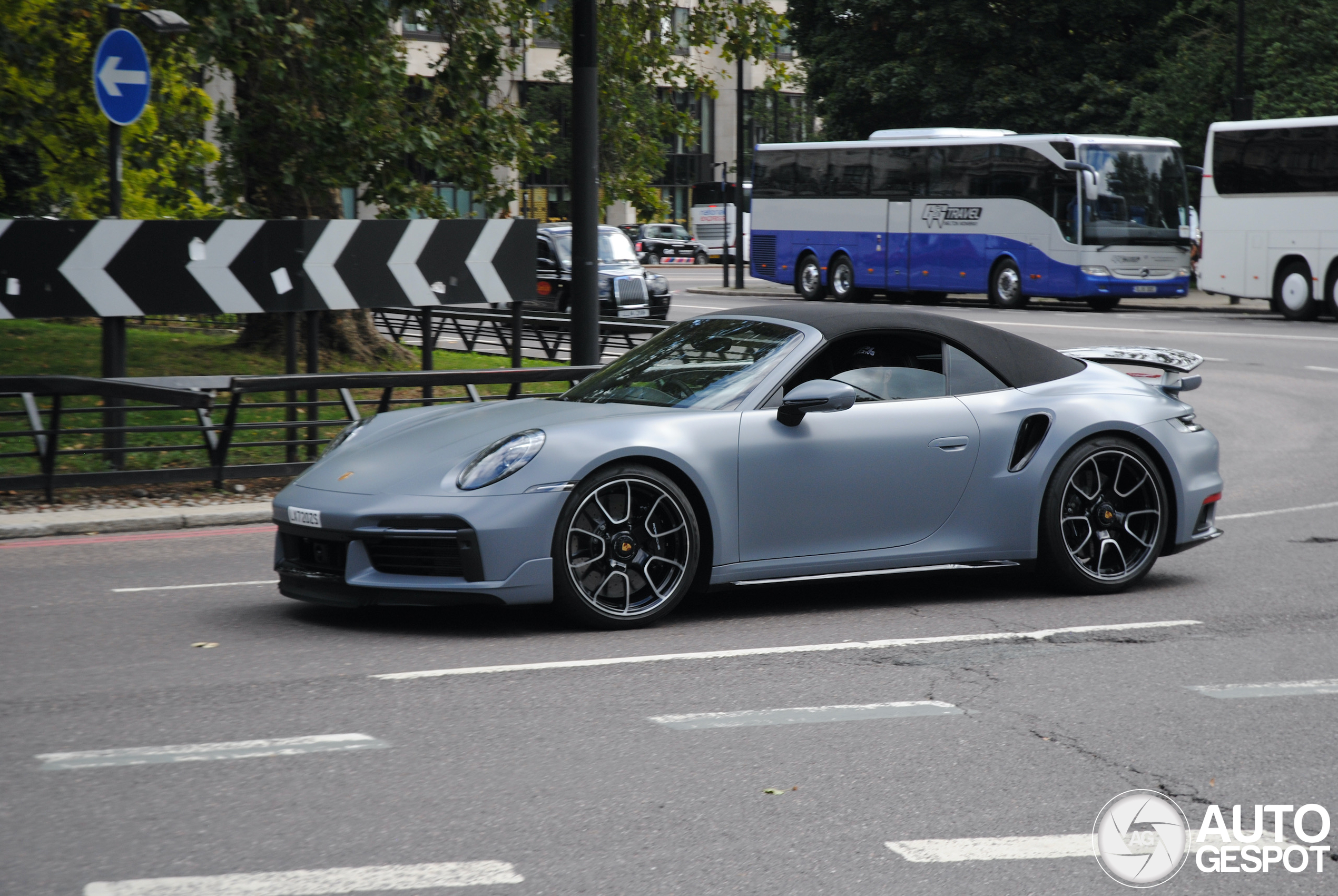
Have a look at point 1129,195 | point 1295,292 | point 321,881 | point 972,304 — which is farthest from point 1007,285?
point 321,881

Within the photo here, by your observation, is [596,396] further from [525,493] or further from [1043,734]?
[1043,734]

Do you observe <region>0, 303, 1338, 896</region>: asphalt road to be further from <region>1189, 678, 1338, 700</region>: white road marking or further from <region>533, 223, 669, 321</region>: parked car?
<region>533, 223, 669, 321</region>: parked car

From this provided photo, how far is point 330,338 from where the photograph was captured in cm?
1739

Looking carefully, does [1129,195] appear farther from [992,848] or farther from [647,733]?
[992,848]

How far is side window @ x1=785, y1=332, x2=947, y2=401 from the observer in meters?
7.07

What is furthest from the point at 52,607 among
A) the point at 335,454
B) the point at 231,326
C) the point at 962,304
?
the point at 962,304

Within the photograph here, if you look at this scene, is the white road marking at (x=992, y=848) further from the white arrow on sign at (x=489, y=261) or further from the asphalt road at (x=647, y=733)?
the white arrow on sign at (x=489, y=261)

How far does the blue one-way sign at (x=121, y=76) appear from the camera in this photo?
38.8 feet

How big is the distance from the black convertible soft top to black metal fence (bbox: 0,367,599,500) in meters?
2.15

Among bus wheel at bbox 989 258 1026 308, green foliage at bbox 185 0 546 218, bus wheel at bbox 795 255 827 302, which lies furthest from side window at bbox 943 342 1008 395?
bus wheel at bbox 795 255 827 302

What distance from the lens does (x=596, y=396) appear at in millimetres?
7230

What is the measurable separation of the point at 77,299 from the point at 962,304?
2848cm

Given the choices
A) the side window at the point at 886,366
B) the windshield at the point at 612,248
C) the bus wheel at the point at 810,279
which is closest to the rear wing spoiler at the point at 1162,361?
the side window at the point at 886,366

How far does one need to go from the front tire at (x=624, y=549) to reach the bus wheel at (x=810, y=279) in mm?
32567
